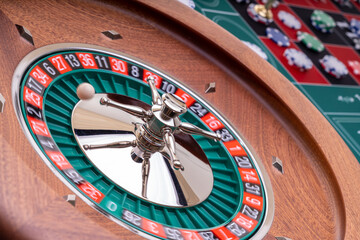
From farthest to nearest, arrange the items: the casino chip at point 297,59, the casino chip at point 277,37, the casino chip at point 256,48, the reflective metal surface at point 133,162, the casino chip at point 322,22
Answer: the casino chip at point 322,22 < the casino chip at point 277,37 < the casino chip at point 297,59 < the casino chip at point 256,48 < the reflective metal surface at point 133,162

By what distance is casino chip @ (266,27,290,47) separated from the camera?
10.4 feet

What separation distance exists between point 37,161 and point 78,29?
0.79 m

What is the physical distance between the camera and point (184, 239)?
1341 mm

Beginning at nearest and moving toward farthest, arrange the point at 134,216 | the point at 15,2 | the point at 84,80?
the point at 134,216 < the point at 15,2 < the point at 84,80

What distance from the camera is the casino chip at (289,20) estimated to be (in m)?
3.47

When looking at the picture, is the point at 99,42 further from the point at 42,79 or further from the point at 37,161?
the point at 37,161

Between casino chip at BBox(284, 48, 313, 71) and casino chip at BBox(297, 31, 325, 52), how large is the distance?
25 centimetres

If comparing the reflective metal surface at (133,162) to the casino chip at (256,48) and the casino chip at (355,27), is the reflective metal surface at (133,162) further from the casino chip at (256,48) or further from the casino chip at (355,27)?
the casino chip at (355,27)

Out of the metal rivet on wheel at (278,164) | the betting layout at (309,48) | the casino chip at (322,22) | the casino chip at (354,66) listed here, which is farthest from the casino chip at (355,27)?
the metal rivet on wheel at (278,164)

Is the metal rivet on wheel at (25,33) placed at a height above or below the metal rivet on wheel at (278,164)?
above

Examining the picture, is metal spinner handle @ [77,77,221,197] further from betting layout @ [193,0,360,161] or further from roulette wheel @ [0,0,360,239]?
betting layout @ [193,0,360,161]

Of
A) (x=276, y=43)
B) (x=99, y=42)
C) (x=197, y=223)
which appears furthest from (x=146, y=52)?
(x=276, y=43)

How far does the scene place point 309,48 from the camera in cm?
335

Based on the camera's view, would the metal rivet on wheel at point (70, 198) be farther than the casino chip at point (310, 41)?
No
